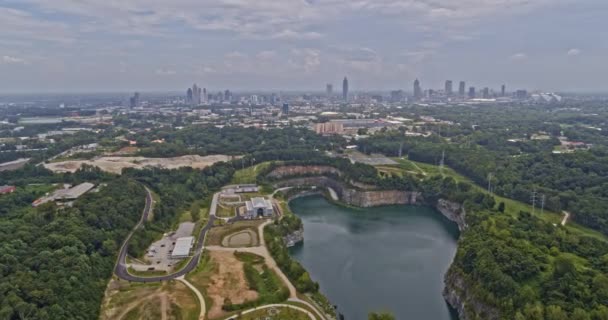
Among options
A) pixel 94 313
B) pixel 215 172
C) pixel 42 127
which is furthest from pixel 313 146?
pixel 42 127

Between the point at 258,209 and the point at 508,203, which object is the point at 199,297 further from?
the point at 508,203

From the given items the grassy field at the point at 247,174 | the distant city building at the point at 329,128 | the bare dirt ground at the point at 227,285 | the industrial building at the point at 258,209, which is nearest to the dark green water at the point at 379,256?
the industrial building at the point at 258,209

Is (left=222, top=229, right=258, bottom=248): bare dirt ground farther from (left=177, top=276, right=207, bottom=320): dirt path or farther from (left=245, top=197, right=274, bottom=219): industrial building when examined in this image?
(left=177, top=276, right=207, bottom=320): dirt path

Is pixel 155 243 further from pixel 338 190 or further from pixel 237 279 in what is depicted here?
pixel 338 190

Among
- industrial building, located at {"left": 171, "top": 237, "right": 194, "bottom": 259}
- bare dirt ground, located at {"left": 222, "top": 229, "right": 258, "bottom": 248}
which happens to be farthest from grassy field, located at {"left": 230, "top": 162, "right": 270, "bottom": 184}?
industrial building, located at {"left": 171, "top": 237, "right": 194, "bottom": 259}

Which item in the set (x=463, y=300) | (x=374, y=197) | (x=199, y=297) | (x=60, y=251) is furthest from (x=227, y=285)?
(x=374, y=197)

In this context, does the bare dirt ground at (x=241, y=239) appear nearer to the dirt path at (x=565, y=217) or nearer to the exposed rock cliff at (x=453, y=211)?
the exposed rock cliff at (x=453, y=211)
